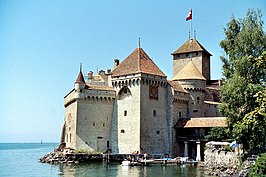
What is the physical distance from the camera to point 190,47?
178 feet

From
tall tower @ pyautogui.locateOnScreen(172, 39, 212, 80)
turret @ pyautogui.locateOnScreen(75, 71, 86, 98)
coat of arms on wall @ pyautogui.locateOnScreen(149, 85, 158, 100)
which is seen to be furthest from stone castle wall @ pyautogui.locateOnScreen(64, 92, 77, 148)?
tall tower @ pyautogui.locateOnScreen(172, 39, 212, 80)

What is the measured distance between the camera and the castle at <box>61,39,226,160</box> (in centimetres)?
4053

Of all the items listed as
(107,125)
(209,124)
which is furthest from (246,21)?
(107,125)

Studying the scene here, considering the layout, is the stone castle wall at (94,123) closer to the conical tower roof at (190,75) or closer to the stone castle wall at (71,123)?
the stone castle wall at (71,123)

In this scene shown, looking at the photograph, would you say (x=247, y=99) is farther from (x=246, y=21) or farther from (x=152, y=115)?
(x=152, y=115)

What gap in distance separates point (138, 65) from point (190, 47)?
15309 mm

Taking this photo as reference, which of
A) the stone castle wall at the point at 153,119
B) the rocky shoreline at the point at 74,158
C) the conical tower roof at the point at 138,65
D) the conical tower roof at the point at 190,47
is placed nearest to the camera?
the rocky shoreline at the point at 74,158

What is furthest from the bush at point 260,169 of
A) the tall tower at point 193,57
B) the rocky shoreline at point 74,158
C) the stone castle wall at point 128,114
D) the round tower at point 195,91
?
the tall tower at point 193,57

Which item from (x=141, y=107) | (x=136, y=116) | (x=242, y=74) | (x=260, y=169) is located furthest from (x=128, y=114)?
(x=260, y=169)

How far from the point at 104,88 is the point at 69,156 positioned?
9.21 metres

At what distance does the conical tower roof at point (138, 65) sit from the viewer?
41719mm

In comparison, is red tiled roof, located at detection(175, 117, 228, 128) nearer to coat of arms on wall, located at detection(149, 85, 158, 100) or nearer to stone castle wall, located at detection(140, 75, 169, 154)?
stone castle wall, located at detection(140, 75, 169, 154)

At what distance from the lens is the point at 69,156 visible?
126ft

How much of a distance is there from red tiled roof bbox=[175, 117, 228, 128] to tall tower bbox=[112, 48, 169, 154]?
2.12 metres
